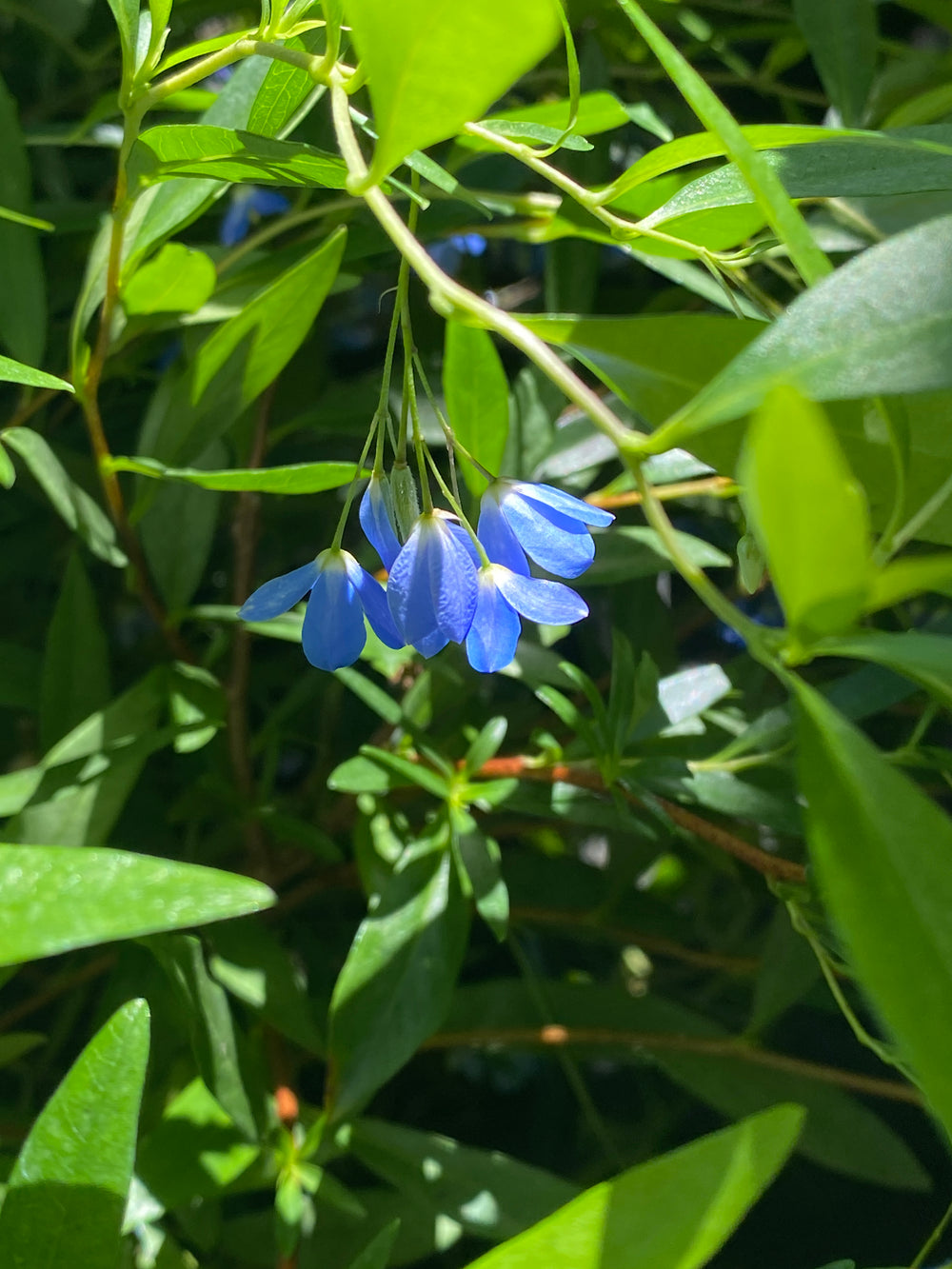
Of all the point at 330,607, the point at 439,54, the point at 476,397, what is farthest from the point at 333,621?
the point at 439,54

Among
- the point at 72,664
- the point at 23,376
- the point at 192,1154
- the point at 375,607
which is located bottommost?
the point at 192,1154

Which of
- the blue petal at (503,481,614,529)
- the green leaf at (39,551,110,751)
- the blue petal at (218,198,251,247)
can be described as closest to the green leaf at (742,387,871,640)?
the blue petal at (503,481,614,529)

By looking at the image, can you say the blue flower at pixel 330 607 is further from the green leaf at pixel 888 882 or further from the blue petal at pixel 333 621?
the green leaf at pixel 888 882

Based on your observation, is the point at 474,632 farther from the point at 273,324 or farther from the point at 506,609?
the point at 273,324

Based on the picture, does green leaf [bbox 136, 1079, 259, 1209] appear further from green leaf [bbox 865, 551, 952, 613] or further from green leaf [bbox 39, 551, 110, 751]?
green leaf [bbox 865, 551, 952, 613]

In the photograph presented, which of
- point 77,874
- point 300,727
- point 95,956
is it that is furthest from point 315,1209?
point 77,874

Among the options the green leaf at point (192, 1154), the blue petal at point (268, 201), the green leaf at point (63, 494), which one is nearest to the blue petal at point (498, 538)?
the green leaf at point (63, 494)

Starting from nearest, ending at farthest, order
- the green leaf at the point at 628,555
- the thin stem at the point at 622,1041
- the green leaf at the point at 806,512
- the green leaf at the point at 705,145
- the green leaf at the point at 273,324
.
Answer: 1. the green leaf at the point at 806,512
2. the green leaf at the point at 705,145
3. the green leaf at the point at 273,324
4. the green leaf at the point at 628,555
5. the thin stem at the point at 622,1041
